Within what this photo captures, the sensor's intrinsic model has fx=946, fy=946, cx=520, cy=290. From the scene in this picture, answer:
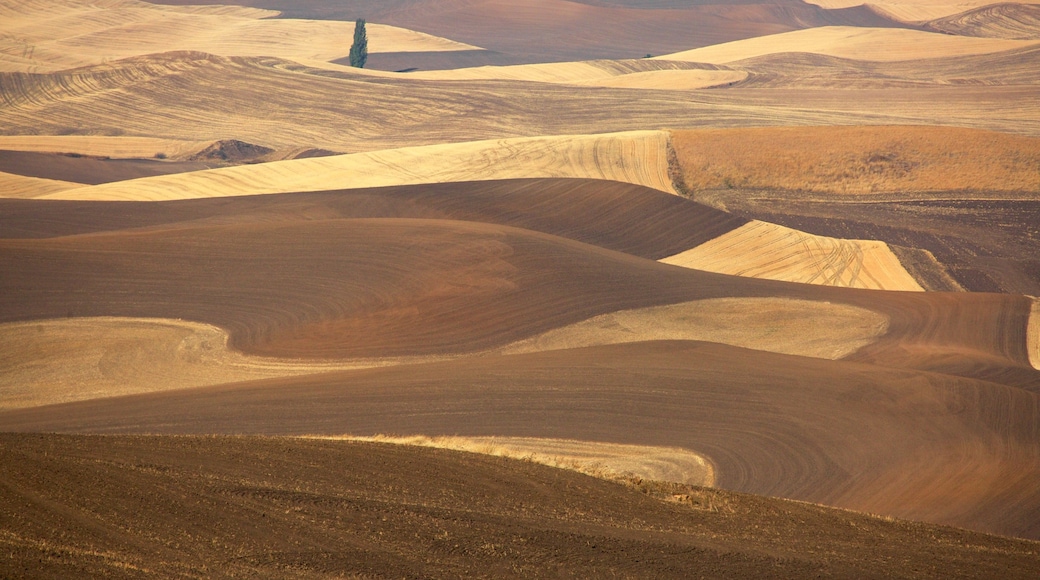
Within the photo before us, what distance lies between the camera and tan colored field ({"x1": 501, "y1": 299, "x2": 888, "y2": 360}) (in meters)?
30.4

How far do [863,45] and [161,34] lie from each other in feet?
341

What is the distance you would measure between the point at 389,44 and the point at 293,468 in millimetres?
155390

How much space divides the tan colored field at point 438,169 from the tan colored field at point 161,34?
71037 mm

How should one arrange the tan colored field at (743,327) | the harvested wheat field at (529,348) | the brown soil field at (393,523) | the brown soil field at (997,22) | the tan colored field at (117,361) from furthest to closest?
1. the brown soil field at (997,22)
2. the tan colored field at (743,327)
3. the tan colored field at (117,361)
4. the harvested wheat field at (529,348)
5. the brown soil field at (393,523)

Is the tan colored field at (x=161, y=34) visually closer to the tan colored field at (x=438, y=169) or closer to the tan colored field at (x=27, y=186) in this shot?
the tan colored field at (x=27, y=186)

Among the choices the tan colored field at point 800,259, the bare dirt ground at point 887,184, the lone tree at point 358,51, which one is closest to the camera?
the tan colored field at point 800,259

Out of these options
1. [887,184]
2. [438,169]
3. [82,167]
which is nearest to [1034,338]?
[887,184]

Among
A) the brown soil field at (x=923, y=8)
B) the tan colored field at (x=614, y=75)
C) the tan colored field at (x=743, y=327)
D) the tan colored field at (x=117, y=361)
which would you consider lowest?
the tan colored field at (x=117, y=361)

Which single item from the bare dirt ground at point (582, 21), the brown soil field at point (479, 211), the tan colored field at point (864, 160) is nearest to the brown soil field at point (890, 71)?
the tan colored field at point (864, 160)

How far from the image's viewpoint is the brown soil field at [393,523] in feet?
30.5

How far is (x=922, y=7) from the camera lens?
541ft

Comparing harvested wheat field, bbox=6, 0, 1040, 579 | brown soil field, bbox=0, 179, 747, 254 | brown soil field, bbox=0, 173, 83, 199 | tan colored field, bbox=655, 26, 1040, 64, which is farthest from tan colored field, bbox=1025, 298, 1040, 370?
tan colored field, bbox=655, 26, 1040, 64

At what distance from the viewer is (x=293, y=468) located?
1257 cm

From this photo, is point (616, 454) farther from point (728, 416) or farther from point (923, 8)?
point (923, 8)
